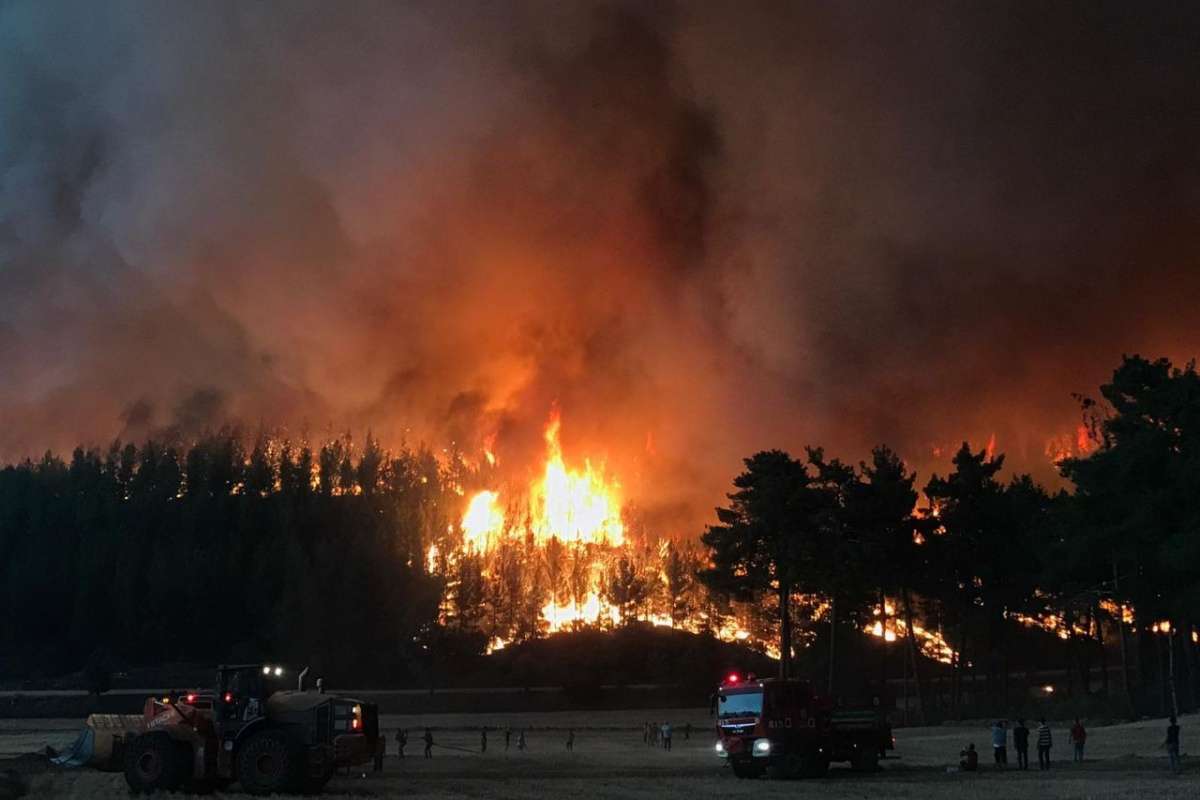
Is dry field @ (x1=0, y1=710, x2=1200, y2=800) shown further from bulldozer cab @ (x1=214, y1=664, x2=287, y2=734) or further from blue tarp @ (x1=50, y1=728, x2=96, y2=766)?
bulldozer cab @ (x1=214, y1=664, x2=287, y2=734)

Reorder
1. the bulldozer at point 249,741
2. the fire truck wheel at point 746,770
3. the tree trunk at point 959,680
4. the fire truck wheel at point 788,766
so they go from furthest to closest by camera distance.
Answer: the tree trunk at point 959,680
the fire truck wheel at point 746,770
the fire truck wheel at point 788,766
the bulldozer at point 249,741

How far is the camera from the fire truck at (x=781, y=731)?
3553 cm

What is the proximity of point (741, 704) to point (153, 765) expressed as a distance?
63.3 feet

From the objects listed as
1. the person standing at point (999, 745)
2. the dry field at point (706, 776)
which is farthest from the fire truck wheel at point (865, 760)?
the person standing at point (999, 745)

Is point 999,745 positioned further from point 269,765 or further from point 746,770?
point 269,765

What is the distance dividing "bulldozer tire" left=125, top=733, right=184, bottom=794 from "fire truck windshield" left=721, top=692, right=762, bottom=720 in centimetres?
1825

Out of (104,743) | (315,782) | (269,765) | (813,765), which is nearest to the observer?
(269,765)

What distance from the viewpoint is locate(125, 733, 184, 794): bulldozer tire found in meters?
29.4

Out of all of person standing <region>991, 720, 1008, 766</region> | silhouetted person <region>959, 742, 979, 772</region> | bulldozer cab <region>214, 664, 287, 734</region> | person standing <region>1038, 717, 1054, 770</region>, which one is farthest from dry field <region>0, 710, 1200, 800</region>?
bulldozer cab <region>214, 664, 287, 734</region>

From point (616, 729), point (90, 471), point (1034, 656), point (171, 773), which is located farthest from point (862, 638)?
point (90, 471)

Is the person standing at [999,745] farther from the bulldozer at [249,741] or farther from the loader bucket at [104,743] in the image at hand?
the loader bucket at [104,743]

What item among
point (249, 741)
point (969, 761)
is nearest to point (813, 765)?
point (969, 761)

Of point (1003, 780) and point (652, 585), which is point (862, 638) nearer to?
point (652, 585)

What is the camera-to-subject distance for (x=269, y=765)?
2859cm
